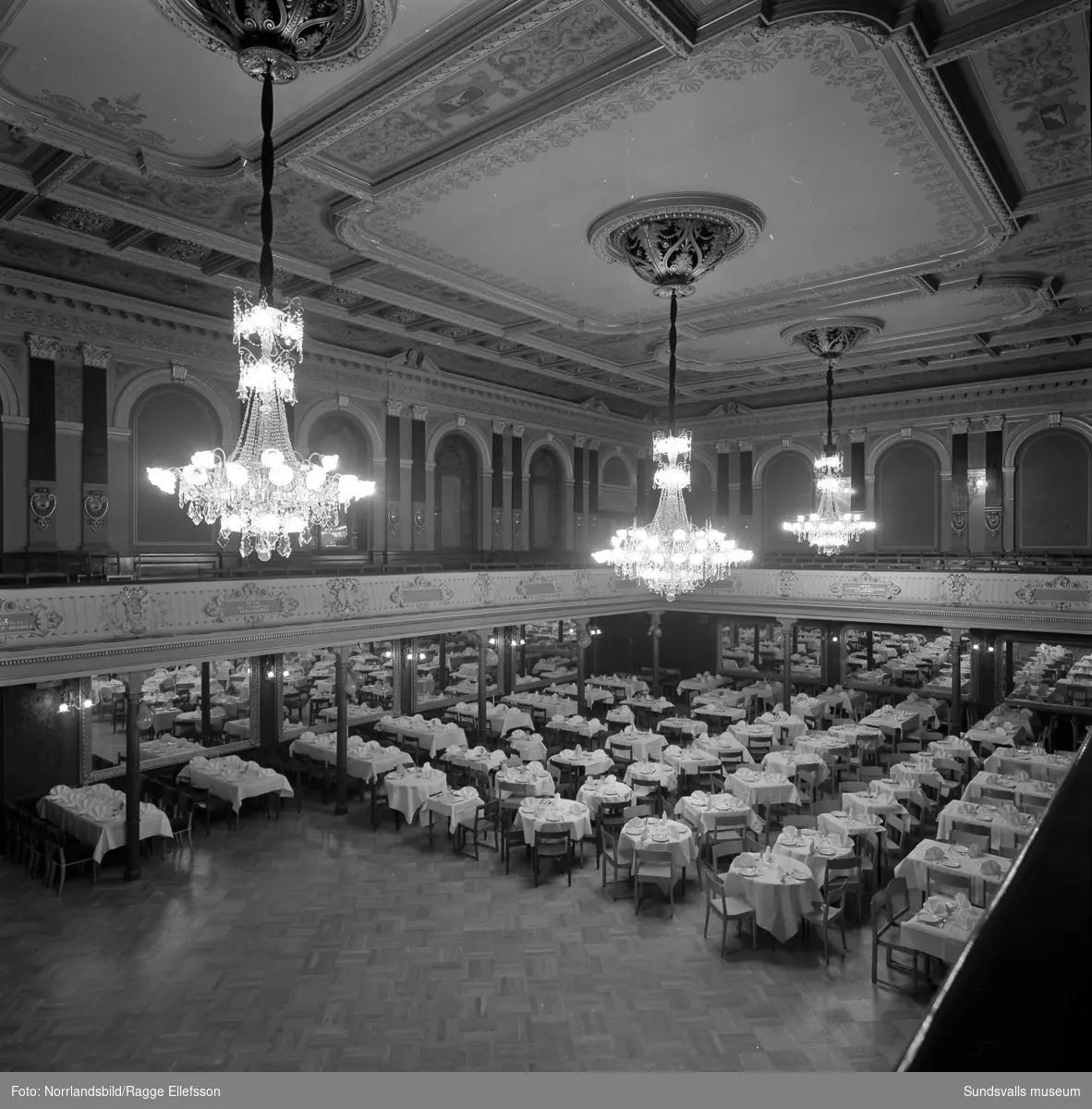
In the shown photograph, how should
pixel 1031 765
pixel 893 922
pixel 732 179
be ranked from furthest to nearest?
pixel 1031 765 < pixel 732 179 < pixel 893 922

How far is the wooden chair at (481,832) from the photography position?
1059 cm

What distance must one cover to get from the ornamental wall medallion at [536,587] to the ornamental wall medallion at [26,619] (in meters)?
8.66

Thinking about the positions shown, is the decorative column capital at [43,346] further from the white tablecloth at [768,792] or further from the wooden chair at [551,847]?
the white tablecloth at [768,792]

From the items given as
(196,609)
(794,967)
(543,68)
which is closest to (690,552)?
(794,967)

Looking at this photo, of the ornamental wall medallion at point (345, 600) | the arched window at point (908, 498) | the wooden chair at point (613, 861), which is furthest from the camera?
the arched window at point (908, 498)

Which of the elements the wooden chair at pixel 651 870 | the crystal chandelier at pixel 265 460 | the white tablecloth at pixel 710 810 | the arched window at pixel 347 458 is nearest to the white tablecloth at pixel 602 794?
the white tablecloth at pixel 710 810

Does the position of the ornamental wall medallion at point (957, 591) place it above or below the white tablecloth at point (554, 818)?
above

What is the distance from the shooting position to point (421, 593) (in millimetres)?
14125

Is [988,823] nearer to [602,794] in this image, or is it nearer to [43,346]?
[602,794]

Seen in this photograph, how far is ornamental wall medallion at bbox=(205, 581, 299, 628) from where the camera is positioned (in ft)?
36.0

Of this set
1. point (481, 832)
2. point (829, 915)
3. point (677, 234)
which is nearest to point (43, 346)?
point (677, 234)

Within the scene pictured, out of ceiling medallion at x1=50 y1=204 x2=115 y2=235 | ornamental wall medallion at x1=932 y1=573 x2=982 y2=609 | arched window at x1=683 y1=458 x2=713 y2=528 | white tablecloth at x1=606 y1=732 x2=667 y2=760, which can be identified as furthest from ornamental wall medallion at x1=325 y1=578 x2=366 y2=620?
arched window at x1=683 y1=458 x2=713 y2=528
